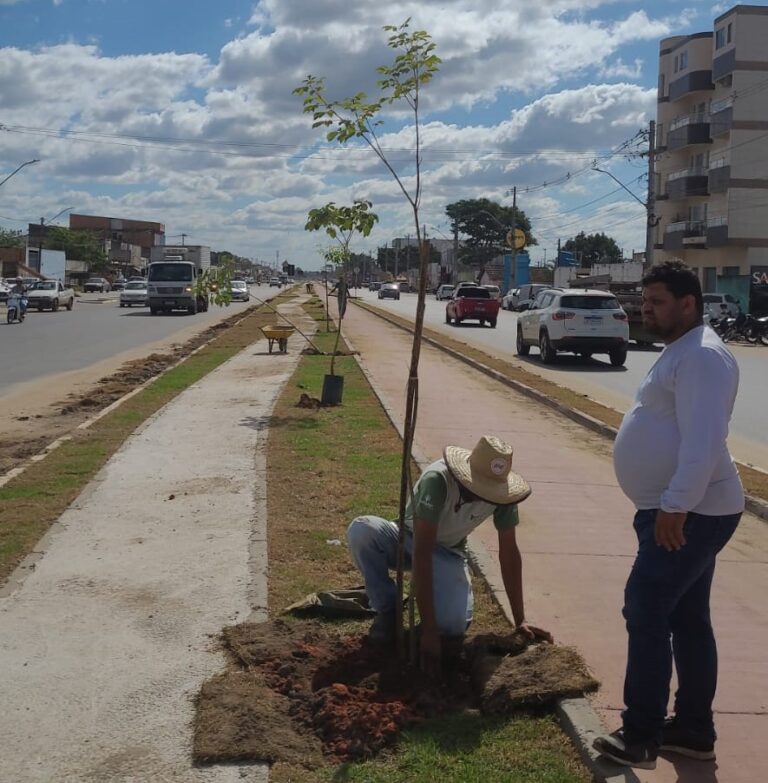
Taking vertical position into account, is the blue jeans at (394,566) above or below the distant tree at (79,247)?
below

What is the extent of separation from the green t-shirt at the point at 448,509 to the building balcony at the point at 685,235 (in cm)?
5893

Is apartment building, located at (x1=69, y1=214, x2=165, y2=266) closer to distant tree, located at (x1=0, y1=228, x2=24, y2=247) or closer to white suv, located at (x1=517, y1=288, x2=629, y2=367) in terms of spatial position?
distant tree, located at (x1=0, y1=228, x2=24, y2=247)

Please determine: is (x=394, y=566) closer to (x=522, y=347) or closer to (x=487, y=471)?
A: (x=487, y=471)

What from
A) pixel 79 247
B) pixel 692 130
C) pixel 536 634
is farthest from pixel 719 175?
pixel 79 247

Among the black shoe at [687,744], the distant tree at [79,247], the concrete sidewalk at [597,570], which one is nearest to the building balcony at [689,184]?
the concrete sidewalk at [597,570]

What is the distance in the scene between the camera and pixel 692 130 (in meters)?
61.8

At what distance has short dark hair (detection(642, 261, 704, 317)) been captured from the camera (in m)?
3.50

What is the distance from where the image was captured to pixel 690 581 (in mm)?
3486

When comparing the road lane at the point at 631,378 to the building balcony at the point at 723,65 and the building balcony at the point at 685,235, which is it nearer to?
the building balcony at the point at 685,235

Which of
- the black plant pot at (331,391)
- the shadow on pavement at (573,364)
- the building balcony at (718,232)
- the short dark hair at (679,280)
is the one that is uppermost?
the building balcony at (718,232)

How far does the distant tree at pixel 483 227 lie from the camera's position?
12450cm

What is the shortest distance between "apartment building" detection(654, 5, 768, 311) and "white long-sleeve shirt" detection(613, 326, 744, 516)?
51.5 metres

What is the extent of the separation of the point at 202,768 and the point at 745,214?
5893 centimetres

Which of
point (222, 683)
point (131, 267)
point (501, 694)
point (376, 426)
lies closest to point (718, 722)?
point (501, 694)
